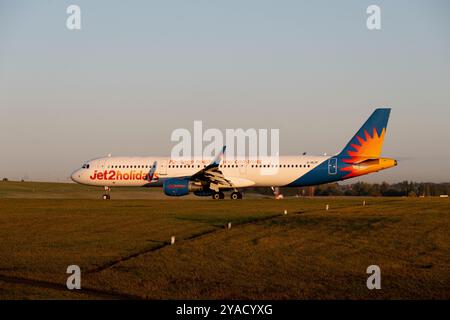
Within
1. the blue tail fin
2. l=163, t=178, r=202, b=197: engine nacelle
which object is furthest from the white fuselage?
l=163, t=178, r=202, b=197: engine nacelle

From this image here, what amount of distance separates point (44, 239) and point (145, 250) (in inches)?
182

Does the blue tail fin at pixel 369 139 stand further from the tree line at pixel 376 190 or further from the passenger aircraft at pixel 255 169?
the tree line at pixel 376 190

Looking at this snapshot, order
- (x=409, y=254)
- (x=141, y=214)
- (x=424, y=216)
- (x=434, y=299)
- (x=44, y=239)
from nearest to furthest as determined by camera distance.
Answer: (x=434, y=299), (x=409, y=254), (x=44, y=239), (x=424, y=216), (x=141, y=214)

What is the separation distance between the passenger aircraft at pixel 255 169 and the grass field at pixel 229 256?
20.8m

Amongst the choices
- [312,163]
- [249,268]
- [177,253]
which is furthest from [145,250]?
[312,163]

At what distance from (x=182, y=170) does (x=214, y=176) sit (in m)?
3.86

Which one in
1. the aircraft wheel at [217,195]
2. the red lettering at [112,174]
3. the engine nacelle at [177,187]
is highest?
the red lettering at [112,174]

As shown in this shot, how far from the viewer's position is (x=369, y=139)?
1956 inches

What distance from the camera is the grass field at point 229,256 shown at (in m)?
12.4

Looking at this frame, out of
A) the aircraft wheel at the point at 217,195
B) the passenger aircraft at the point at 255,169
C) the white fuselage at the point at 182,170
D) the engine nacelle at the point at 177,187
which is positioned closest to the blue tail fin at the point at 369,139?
the passenger aircraft at the point at 255,169

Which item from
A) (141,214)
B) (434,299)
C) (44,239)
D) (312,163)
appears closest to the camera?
(434,299)

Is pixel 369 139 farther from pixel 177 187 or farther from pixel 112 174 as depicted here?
pixel 112 174

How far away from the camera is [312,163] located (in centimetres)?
4994
